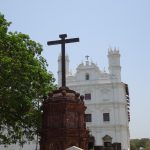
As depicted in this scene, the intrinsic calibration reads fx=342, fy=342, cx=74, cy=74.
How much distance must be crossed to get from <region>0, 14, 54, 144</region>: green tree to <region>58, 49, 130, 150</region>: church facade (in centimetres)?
2345

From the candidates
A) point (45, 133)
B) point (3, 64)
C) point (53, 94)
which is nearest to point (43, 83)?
point (3, 64)

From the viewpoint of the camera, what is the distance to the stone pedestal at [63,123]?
1338 centimetres

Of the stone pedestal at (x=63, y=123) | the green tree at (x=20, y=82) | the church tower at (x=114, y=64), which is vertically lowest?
the stone pedestal at (x=63, y=123)

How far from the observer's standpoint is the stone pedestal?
13.4 meters

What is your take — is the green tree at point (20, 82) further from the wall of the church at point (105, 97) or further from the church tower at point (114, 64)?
the church tower at point (114, 64)

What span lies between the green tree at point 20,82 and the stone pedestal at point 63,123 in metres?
3.58

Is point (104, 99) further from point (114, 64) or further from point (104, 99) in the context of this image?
point (114, 64)

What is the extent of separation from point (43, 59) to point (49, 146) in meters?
7.68

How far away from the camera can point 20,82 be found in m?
Answer: 17.7

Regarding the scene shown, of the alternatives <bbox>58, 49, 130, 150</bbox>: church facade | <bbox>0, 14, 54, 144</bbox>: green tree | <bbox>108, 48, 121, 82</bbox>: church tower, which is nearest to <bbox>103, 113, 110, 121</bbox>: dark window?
<bbox>58, 49, 130, 150</bbox>: church facade

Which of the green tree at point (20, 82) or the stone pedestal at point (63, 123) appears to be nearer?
the stone pedestal at point (63, 123)

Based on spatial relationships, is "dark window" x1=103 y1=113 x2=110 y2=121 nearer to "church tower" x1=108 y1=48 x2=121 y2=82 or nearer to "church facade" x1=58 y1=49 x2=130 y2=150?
"church facade" x1=58 y1=49 x2=130 y2=150

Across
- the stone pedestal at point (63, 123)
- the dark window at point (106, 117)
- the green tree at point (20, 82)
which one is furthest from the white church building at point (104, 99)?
the stone pedestal at point (63, 123)

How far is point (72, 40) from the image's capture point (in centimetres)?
1608
